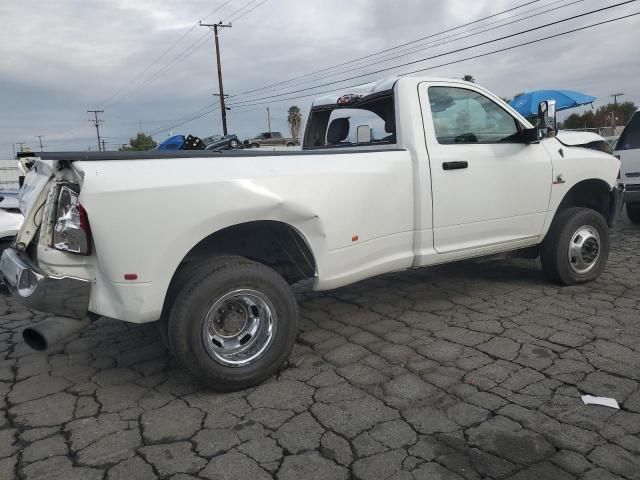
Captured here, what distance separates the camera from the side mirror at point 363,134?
4.73m

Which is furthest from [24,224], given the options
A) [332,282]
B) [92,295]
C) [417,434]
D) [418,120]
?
[418,120]

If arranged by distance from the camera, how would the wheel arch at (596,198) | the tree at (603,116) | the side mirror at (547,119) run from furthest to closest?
the tree at (603,116)
the wheel arch at (596,198)
the side mirror at (547,119)

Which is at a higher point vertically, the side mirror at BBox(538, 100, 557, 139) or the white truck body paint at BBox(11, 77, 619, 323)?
the side mirror at BBox(538, 100, 557, 139)

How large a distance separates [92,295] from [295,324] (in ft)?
4.01

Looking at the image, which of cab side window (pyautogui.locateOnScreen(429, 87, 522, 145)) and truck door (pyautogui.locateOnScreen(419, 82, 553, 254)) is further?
cab side window (pyautogui.locateOnScreen(429, 87, 522, 145))

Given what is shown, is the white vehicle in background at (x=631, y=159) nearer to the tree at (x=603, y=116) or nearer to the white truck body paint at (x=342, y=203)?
the white truck body paint at (x=342, y=203)

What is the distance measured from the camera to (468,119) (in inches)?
176

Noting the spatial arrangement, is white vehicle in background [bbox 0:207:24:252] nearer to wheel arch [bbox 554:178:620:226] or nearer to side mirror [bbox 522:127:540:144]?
side mirror [bbox 522:127:540:144]


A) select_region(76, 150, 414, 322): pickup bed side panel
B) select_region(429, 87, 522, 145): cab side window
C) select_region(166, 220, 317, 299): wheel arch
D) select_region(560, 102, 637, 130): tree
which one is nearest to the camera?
select_region(76, 150, 414, 322): pickup bed side panel

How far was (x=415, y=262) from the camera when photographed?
4.14 metres

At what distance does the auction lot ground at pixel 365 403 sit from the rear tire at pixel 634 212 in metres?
4.53

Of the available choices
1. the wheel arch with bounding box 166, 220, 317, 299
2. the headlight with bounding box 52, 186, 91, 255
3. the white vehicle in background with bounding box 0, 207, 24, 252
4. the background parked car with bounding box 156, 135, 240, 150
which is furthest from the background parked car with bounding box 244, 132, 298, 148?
the headlight with bounding box 52, 186, 91, 255

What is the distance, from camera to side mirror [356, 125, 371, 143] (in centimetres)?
473

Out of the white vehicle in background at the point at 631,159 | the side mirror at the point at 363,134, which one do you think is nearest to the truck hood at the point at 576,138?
the side mirror at the point at 363,134
